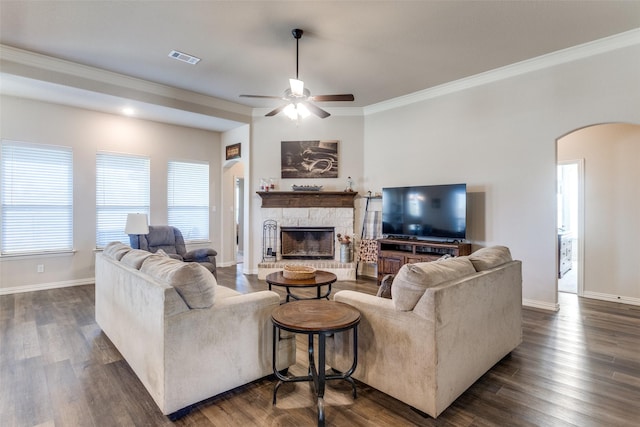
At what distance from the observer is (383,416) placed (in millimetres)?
2016

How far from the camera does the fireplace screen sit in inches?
243

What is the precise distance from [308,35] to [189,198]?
4404mm

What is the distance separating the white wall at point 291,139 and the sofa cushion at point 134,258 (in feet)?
11.2

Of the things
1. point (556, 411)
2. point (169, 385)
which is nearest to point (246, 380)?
point (169, 385)

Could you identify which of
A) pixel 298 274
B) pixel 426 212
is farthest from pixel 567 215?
pixel 298 274

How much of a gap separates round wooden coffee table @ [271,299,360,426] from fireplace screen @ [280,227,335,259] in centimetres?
380

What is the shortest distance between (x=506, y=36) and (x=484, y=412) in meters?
3.78

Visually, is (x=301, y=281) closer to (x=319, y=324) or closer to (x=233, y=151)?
(x=319, y=324)

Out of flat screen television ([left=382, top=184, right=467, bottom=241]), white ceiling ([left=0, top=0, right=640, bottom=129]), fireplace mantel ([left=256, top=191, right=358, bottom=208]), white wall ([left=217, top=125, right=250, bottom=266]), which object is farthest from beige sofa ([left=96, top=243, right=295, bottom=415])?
white wall ([left=217, top=125, right=250, bottom=266])

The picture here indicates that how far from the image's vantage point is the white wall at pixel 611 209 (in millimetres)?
4363

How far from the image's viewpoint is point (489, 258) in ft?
8.81

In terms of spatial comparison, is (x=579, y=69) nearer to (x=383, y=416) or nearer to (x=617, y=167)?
(x=617, y=167)

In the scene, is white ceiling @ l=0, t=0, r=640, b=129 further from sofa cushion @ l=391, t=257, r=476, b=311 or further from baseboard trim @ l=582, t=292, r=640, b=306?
baseboard trim @ l=582, t=292, r=640, b=306

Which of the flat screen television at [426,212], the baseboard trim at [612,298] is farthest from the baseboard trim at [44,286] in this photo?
the baseboard trim at [612,298]
